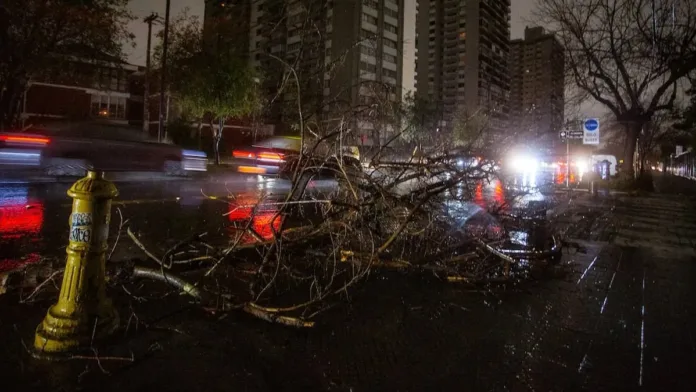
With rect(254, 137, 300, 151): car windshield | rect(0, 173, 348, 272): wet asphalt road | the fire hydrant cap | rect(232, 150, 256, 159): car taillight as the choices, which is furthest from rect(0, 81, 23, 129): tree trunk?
the fire hydrant cap

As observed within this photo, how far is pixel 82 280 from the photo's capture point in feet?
9.36

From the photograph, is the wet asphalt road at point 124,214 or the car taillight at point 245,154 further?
the car taillight at point 245,154

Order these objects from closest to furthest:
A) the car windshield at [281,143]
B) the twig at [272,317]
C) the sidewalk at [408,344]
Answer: the sidewalk at [408,344], the twig at [272,317], the car windshield at [281,143]

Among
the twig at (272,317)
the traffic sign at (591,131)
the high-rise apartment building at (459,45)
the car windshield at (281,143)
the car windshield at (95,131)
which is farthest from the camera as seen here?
the high-rise apartment building at (459,45)

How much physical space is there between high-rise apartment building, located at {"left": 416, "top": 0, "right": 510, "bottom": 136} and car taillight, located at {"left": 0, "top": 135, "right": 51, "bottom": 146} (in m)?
98.5

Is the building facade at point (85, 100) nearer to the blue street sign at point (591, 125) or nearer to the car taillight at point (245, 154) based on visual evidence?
the car taillight at point (245, 154)

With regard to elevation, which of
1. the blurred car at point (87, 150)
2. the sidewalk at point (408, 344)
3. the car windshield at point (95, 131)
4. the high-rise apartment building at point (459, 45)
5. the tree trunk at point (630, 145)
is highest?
the high-rise apartment building at point (459, 45)

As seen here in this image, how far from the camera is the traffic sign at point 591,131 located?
20.1m

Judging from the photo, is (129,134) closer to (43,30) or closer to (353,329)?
(43,30)

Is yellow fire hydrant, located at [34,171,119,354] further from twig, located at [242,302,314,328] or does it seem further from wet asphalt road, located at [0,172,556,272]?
wet asphalt road, located at [0,172,556,272]

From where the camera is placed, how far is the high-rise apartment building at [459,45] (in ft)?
345

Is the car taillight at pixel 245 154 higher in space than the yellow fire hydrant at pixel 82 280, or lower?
higher

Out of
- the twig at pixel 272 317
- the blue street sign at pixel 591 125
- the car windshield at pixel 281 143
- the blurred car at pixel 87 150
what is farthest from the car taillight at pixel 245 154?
the blue street sign at pixel 591 125

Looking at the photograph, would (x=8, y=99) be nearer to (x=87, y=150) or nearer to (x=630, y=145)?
(x=87, y=150)
